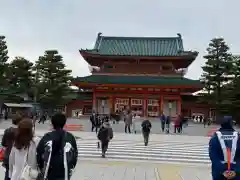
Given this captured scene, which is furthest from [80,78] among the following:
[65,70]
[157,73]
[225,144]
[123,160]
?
[225,144]

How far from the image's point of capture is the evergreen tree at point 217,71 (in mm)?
40000

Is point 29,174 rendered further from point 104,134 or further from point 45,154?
point 104,134

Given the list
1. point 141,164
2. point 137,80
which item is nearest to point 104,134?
point 141,164

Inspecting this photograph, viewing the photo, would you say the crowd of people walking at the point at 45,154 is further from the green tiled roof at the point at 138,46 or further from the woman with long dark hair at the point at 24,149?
the green tiled roof at the point at 138,46

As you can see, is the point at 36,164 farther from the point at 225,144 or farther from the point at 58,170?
the point at 225,144

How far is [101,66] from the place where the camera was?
4444cm

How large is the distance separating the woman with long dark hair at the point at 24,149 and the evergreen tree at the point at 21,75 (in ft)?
144

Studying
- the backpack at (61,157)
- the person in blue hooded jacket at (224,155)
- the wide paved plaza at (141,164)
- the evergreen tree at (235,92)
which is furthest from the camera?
the evergreen tree at (235,92)

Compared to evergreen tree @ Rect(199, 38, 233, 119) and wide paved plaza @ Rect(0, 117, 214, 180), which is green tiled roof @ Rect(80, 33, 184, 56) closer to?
evergreen tree @ Rect(199, 38, 233, 119)

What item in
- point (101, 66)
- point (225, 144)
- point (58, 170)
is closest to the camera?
point (58, 170)

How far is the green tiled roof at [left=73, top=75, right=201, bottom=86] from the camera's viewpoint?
130 ft

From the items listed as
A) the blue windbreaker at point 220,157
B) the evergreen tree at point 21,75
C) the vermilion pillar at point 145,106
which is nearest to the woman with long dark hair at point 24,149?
the blue windbreaker at point 220,157

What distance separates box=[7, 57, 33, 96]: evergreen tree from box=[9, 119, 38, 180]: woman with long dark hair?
144 ft

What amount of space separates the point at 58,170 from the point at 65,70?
39557mm
